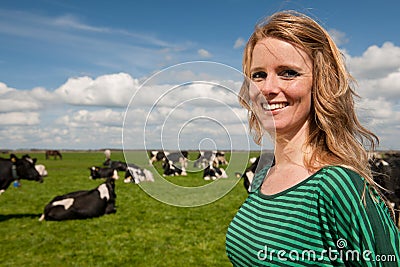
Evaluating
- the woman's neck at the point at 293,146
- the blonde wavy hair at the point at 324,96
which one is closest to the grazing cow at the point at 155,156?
the blonde wavy hair at the point at 324,96

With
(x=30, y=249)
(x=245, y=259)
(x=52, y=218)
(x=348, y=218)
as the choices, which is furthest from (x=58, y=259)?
(x=348, y=218)

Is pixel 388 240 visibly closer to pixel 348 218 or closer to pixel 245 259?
pixel 348 218

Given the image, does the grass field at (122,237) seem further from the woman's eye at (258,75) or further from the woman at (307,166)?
the woman's eye at (258,75)

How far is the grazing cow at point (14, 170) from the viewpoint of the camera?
35.5 feet

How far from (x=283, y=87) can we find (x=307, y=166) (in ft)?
0.97

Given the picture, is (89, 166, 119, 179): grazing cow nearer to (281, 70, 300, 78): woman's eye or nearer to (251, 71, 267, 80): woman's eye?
(251, 71, 267, 80): woman's eye

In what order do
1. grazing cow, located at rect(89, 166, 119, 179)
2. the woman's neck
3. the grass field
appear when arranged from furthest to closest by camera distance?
grazing cow, located at rect(89, 166, 119, 179), the grass field, the woman's neck

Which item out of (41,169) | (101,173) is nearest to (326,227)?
(101,173)

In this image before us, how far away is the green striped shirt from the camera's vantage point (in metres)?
1.16

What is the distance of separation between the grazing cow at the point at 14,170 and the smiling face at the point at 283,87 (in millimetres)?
10946

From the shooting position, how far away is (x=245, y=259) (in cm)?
151

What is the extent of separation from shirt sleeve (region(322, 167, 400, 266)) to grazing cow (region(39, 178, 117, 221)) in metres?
9.80

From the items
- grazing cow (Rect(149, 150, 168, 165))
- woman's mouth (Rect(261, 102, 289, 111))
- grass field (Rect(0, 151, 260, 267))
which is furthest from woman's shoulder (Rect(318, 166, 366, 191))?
grass field (Rect(0, 151, 260, 267))

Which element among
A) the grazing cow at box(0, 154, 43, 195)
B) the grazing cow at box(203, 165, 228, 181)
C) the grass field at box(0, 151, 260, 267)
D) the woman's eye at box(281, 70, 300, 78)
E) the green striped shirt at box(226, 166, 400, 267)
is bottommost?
the grass field at box(0, 151, 260, 267)
